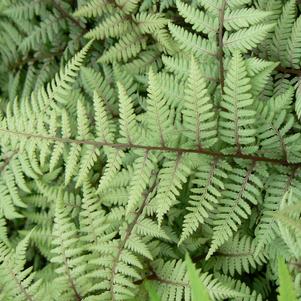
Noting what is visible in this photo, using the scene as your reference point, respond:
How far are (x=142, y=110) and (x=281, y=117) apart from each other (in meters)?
0.89

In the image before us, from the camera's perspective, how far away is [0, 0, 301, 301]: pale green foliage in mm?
2029

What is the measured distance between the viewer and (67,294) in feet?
7.21

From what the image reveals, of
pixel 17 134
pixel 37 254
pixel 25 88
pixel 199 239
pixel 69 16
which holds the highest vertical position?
pixel 69 16

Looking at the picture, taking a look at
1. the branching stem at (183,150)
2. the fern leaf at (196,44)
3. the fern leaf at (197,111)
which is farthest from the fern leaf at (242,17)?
the branching stem at (183,150)

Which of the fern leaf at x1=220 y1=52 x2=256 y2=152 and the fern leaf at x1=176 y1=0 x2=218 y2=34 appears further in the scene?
the fern leaf at x1=176 y1=0 x2=218 y2=34

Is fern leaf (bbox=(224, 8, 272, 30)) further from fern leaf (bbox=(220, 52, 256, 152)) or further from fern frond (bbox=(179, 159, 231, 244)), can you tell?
fern frond (bbox=(179, 159, 231, 244))

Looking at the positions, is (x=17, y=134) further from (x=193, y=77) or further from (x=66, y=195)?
(x=193, y=77)

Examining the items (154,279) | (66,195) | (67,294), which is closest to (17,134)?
(66,195)

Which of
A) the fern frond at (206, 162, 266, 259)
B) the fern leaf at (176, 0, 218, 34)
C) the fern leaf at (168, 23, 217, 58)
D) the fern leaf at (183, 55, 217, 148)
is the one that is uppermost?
the fern leaf at (176, 0, 218, 34)

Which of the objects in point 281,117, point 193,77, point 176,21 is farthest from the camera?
point 176,21

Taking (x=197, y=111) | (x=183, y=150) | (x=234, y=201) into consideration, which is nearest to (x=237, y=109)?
(x=197, y=111)

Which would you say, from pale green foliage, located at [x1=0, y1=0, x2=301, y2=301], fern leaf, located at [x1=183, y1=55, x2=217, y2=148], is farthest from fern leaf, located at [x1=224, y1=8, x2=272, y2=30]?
fern leaf, located at [x1=183, y1=55, x2=217, y2=148]

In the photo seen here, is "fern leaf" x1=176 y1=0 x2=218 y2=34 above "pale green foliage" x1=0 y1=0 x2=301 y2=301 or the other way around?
above

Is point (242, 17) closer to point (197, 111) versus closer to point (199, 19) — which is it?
point (199, 19)
